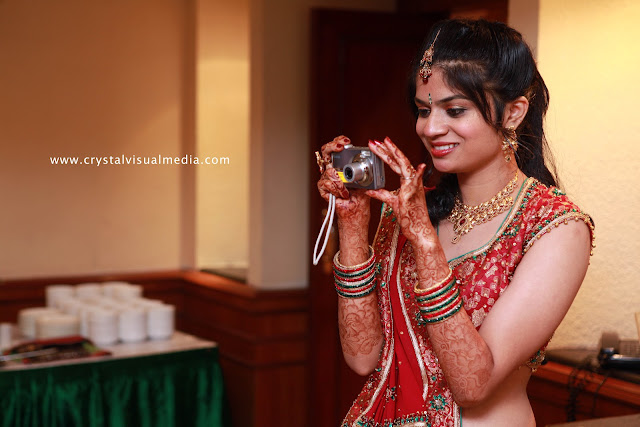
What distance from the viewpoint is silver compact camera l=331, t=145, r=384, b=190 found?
137 centimetres

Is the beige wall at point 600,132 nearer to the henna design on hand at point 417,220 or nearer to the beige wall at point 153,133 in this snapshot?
the henna design on hand at point 417,220

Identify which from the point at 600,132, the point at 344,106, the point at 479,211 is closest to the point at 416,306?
the point at 479,211

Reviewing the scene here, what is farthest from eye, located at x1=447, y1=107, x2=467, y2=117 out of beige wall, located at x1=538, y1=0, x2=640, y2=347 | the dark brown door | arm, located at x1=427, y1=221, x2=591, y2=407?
the dark brown door

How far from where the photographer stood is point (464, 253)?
4.86 ft

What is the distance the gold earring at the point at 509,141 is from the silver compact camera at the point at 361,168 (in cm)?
23

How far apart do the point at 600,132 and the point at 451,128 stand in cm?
119

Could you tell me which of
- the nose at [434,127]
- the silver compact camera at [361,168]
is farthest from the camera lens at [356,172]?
the nose at [434,127]

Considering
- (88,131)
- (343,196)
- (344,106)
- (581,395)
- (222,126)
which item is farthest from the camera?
(222,126)

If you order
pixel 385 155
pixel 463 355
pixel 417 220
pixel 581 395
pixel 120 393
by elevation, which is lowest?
pixel 120 393

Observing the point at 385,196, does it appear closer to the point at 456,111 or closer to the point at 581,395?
the point at 456,111

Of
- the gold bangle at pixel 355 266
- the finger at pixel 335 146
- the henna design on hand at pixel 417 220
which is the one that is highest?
the finger at pixel 335 146

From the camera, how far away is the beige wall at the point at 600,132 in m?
2.31

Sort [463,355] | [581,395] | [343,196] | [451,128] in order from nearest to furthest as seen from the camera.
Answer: [463,355] < [451,128] < [343,196] < [581,395]

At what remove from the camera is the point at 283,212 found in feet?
13.2
